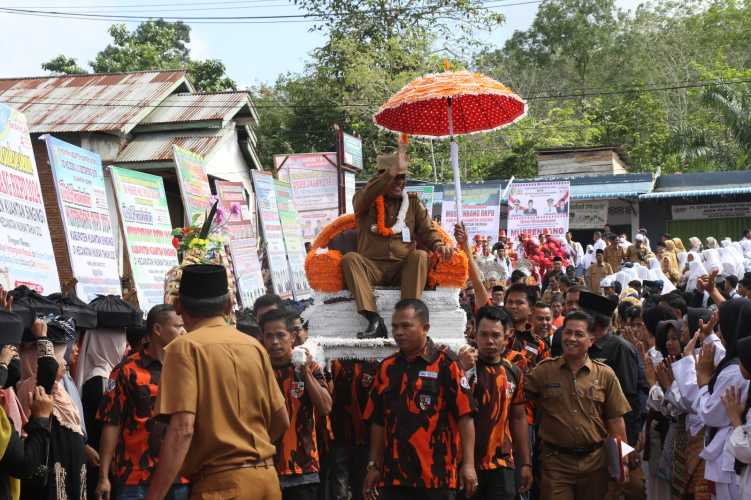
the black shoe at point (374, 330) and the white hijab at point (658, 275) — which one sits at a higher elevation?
the black shoe at point (374, 330)

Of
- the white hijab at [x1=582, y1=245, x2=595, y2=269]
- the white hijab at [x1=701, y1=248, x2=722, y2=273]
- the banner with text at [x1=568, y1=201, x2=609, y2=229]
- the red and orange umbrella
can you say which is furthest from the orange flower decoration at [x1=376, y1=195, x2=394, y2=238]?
the banner with text at [x1=568, y1=201, x2=609, y2=229]

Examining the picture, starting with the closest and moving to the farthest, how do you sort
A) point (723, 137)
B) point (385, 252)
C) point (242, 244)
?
point (385, 252) < point (242, 244) < point (723, 137)

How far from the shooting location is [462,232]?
7.73 metres

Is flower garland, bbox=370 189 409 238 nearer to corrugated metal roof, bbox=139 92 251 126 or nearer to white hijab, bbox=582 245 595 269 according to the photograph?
corrugated metal roof, bbox=139 92 251 126

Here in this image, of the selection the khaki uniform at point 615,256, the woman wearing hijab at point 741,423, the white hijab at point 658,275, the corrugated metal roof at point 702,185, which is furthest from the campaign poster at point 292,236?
the corrugated metal roof at point 702,185

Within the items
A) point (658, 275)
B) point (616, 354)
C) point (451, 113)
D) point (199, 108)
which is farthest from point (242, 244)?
point (199, 108)

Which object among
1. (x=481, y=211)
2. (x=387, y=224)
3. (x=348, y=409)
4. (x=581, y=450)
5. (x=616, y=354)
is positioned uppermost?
(x=387, y=224)

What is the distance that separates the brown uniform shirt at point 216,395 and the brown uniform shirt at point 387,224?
3327mm

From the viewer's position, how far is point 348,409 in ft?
23.9

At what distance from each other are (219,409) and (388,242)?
11.8 feet

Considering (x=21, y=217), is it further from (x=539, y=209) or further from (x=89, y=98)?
(x=539, y=209)

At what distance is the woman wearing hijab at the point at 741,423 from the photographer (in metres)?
5.45

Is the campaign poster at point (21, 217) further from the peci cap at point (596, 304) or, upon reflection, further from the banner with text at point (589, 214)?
the banner with text at point (589, 214)

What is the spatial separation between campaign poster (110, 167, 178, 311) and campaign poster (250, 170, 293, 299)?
13.8 ft
